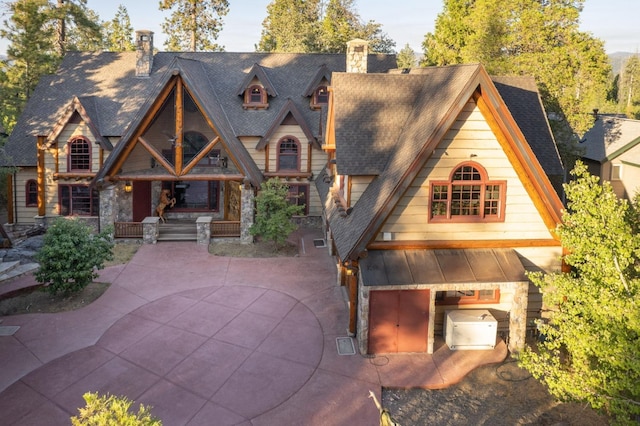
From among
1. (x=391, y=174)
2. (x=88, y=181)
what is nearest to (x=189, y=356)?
(x=391, y=174)

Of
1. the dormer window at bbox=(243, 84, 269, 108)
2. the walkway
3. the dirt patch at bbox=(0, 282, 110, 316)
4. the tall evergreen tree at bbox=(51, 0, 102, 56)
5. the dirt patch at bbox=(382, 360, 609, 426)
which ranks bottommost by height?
the dirt patch at bbox=(382, 360, 609, 426)

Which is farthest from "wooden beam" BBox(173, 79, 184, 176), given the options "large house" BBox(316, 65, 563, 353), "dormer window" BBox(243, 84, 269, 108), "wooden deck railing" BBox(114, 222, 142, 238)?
"large house" BBox(316, 65, 563, 353)

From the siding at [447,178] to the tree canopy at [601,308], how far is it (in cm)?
323

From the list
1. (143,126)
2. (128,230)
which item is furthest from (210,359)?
(143,126)

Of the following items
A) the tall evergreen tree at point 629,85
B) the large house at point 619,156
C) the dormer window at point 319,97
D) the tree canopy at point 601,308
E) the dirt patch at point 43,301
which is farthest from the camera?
the tall evergreen tree at point 629,85

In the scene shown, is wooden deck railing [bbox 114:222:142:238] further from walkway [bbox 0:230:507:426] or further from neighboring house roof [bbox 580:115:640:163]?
neighboring house roof [bbox 580:115:640:163]

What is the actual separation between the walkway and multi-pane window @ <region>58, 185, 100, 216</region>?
9.65 m

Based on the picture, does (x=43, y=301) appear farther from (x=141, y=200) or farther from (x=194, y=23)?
(x=194, y=23)

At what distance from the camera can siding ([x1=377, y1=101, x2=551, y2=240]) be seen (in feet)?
41.8

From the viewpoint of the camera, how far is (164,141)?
86.1 feet

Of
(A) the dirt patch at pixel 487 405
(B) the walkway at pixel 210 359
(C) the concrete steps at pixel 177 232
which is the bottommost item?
(A) the dirt patch at pixel 487 405

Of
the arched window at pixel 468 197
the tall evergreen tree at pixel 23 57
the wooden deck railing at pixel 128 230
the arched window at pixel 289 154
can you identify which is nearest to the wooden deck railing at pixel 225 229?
the wooden deck railing at pixel 128 230

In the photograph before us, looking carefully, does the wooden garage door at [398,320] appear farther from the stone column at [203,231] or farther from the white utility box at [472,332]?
the stone column at [203,231]

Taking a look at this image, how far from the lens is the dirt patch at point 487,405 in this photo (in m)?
10.3
